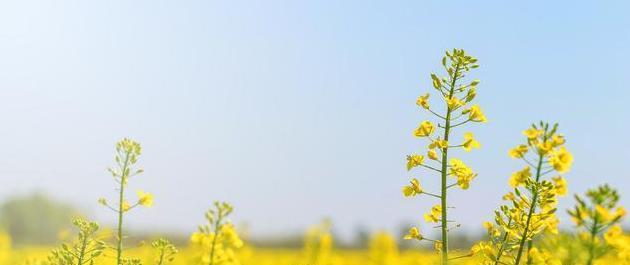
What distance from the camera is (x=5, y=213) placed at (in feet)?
244

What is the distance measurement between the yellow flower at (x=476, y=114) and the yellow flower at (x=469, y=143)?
0.11 m

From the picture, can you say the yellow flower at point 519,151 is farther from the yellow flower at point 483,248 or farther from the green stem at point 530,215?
the yellow flower at point 483,248

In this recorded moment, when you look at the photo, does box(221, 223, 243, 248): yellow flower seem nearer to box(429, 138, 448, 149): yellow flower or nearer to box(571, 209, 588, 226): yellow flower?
box(429, 138, 448, 149): yellow flower

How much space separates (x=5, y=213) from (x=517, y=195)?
255 feet

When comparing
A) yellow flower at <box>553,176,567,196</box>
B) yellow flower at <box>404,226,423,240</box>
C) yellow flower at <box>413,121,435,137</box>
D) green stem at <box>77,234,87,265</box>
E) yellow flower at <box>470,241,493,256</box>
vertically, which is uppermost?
yellow flower at <box>413,121,435,137</box>

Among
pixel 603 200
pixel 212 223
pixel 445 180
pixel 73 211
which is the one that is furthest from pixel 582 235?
pixel 73 211

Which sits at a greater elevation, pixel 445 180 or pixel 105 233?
pixel 445 180

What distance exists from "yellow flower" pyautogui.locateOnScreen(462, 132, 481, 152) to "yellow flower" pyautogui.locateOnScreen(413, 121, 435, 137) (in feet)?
0.87

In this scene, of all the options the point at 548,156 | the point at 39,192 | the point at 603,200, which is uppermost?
the point at 39,192

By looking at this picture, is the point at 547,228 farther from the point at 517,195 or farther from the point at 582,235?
the point at 582,235

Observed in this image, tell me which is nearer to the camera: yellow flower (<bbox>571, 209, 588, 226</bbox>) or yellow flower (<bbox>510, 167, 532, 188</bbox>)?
yellow flower (<bbox>571, 209, 588, 226</bbox>)

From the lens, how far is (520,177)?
4141mm

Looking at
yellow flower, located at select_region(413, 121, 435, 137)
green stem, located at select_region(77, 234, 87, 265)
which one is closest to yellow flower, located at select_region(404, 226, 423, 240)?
yellow flower, located at select_region(413, 121, 435, 137)

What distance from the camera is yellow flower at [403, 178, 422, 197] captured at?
4676 millimetres
